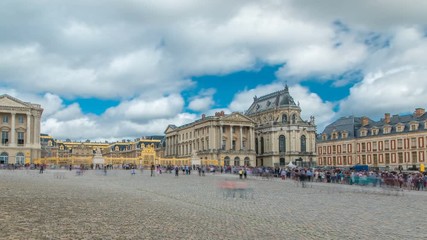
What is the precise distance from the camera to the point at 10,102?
7831 centimetres

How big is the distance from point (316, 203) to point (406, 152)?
207ft

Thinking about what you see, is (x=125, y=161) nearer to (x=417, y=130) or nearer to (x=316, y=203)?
(x=417, y=130)

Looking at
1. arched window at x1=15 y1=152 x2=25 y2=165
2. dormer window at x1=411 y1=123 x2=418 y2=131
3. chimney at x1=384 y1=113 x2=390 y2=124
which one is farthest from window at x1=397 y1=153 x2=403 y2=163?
arched window at x1=15 y1=152 x2=25 y2=165

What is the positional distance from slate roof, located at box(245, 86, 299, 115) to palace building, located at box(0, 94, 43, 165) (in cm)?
5119

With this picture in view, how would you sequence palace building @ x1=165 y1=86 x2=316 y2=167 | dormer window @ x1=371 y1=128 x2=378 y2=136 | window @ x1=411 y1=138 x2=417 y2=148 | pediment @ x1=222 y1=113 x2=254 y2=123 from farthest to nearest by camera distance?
pediment @ x1=222 y1=113 x2=254 y2=123 < palace building @ x1=165 y1=86 x2=316 y2=167 < dormer window @ x1=371 y1=128 x2=378 y2=136 < window @ x1=411 y1=138 x2=417 y2=148

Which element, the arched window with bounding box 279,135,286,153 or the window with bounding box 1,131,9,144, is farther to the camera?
the arched window with bounding box 279,135,286,153

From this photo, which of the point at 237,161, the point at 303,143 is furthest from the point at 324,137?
the point at 237,161

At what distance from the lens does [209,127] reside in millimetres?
94750

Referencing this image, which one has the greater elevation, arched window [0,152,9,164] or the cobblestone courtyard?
arched window [0,152,9,164]

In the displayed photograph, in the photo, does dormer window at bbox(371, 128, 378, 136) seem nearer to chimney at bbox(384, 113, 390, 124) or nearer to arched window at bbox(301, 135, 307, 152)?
chimney at bbox(384, 113, 390, 124)

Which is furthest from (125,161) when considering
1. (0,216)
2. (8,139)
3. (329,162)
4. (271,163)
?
(0,216)

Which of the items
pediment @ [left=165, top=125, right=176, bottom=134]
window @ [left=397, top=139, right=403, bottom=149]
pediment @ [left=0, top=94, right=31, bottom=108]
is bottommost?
window @ [left=397, top=139, right=403, bottom=149]

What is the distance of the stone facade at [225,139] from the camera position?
9294cm

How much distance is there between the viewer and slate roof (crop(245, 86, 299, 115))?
4090 inches
